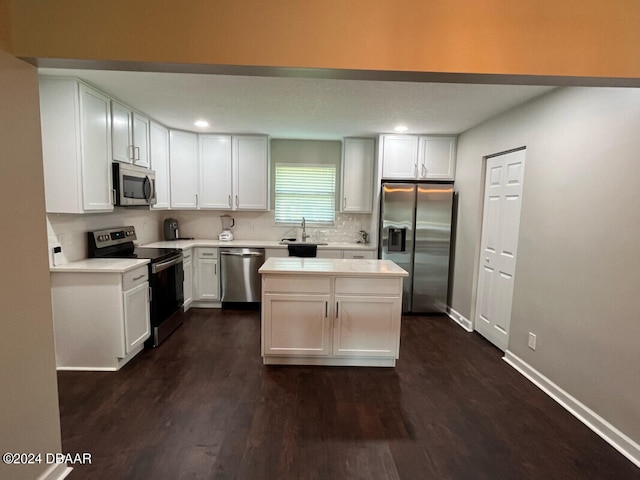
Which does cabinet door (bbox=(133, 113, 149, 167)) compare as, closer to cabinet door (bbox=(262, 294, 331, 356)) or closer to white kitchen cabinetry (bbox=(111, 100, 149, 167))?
white kitchen cabinetry (bbox=(111, 100, 149, 167))

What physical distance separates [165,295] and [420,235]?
3.15 metres

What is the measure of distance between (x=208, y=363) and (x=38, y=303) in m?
1.66

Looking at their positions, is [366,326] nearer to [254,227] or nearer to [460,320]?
[460,320]

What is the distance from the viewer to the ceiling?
2.56 metres

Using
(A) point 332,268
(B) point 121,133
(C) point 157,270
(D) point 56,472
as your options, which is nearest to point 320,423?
(A) point 332,268

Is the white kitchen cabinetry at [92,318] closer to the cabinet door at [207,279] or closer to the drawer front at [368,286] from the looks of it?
the cabinet door at [207,279]

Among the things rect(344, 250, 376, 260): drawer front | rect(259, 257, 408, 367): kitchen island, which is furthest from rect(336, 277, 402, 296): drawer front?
rect(344, 250, 376, 260): drawer front

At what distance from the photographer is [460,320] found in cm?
402

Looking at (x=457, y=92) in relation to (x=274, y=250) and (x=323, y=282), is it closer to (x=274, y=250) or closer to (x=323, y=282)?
(x=323, y=282)

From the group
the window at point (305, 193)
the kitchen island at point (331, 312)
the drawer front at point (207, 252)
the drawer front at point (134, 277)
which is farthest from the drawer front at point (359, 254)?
the drawer front at point (134, 277)

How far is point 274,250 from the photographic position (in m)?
4.34

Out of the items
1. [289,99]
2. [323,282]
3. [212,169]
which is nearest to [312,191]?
[212,169]

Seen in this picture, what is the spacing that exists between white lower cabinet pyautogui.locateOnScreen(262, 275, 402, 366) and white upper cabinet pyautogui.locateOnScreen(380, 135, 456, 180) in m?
2.07

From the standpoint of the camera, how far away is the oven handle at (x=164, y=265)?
10.2ft
